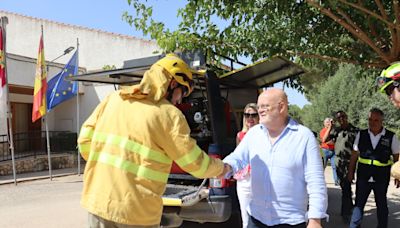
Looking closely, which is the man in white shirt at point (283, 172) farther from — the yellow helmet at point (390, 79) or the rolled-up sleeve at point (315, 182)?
the yellow helmet at point (390, 79)

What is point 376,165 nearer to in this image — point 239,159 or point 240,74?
point 240,74

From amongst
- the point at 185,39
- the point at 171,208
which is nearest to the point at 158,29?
the point at 185,39

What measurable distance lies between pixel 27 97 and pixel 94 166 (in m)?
16.5

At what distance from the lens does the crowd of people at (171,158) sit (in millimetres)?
2576

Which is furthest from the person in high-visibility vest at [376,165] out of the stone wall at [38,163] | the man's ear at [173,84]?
the stone wall at [38,163]

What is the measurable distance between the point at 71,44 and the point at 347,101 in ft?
44.8

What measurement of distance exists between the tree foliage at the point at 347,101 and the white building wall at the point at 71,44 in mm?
8464

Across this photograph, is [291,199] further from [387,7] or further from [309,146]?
[387,7]

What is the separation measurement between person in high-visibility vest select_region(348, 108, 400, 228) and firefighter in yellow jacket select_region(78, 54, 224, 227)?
319cm

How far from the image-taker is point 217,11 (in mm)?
5613

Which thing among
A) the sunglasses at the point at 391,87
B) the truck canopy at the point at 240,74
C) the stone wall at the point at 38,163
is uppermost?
the truck canopy at the point at 240,74

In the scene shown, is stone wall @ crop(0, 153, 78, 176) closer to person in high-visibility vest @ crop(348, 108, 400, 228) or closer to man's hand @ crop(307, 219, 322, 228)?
person in high-visibility vest @ crop(348, 108, 400, 228)

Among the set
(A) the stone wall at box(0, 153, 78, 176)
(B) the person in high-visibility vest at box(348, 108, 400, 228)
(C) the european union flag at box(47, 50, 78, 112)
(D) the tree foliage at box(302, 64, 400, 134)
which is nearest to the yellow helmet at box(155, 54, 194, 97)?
(B) the person in high-visibility vest at box(348, 108, 400, 228)

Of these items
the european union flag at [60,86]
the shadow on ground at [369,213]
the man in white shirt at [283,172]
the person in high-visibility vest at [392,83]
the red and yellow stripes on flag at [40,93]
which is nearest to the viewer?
the person in high-visibility vest at [392,83]
